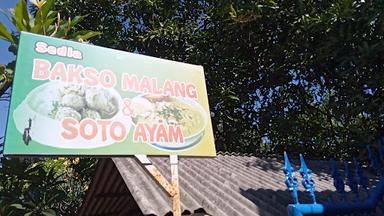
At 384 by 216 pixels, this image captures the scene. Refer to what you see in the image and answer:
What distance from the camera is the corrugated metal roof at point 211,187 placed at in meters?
5.32

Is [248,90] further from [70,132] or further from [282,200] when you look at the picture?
[70,132]

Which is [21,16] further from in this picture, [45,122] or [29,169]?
[29,169]

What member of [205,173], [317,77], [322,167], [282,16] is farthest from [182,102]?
[317,77]

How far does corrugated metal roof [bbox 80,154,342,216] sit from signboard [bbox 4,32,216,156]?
25.3 inches

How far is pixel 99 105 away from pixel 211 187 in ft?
7.94

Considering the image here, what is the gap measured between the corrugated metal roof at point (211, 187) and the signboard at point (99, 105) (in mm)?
642

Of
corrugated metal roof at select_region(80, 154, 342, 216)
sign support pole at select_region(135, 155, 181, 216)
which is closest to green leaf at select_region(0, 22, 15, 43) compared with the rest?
corrugated metal roof at select_region(80, 154, 342, 216)

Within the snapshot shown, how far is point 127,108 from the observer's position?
509 centimetres

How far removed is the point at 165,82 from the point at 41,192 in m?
3.17

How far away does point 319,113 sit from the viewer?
15.7 meters

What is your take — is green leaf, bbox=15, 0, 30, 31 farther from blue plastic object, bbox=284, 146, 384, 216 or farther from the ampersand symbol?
blue plastic object, bbox=284, 146, 384, 216

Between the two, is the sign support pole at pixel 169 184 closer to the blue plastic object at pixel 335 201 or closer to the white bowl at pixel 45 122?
the white bowl at pixel 45 122

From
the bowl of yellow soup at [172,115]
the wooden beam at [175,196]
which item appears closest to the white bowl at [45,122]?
the bowl of yellow soup at [172,115]

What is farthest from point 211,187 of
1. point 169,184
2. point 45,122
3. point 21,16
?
point 21,16
